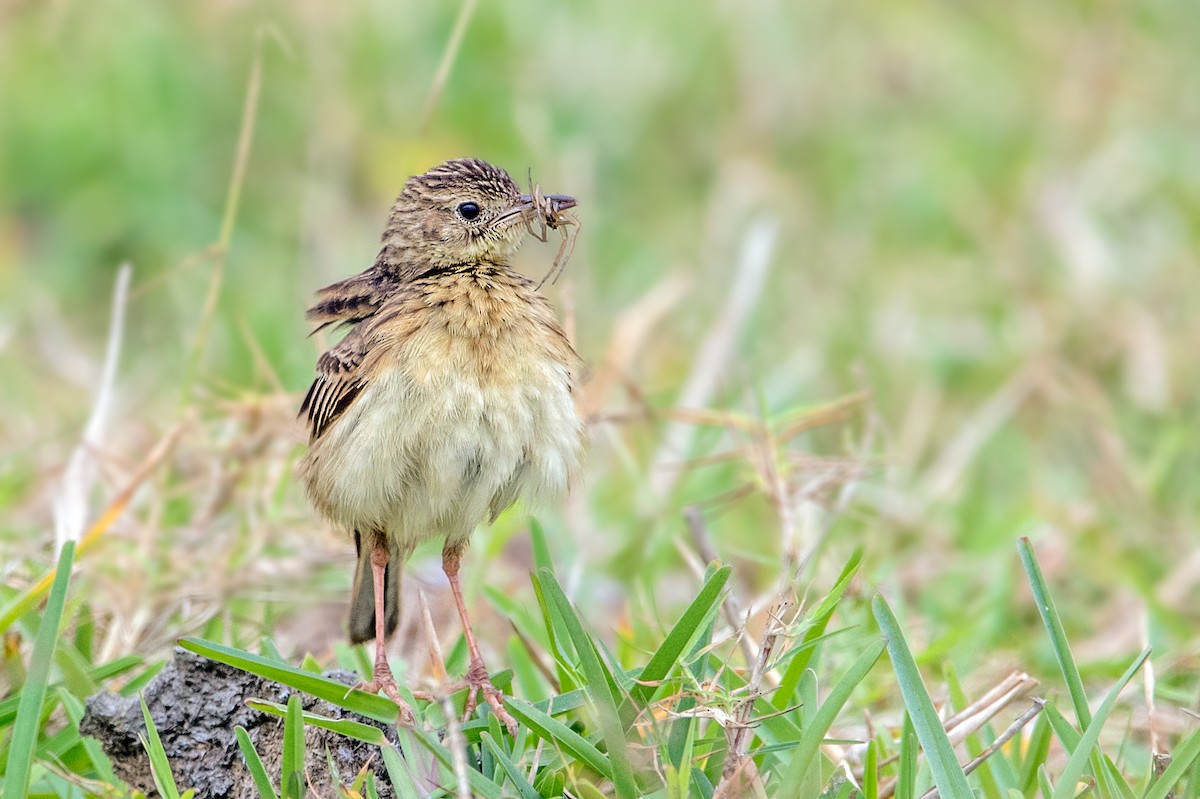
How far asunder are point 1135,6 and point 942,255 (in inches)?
114

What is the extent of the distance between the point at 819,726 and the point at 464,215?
1760mm

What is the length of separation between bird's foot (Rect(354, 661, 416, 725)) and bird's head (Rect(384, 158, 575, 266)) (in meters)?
1.10

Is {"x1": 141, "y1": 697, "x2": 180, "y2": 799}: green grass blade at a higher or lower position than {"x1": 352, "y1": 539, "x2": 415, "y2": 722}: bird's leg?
lower

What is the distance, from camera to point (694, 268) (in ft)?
28.5

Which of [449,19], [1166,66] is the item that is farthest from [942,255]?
[449,19]

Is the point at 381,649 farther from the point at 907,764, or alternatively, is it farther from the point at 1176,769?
the point at 1176,769

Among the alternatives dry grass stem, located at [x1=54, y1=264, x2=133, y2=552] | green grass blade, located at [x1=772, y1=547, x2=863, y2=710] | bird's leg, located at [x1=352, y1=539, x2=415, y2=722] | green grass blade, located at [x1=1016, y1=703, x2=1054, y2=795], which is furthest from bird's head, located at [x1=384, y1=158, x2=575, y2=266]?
green grass blade, located at [x1=1016, y1=703, x2=1054, y2=795]

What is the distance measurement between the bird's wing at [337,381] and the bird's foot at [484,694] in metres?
0.74

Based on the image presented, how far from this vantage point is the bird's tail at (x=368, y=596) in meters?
4.07

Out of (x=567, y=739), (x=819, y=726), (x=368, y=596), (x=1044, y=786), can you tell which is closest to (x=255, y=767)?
(x=567, y=739)

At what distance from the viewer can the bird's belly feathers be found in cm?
364

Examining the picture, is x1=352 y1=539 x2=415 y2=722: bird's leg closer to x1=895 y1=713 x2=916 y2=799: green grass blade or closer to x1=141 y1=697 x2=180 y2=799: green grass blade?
x1=141 y1=697 x2=180 y2=799: green grass blade

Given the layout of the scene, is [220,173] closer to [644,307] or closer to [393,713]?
[644,307]

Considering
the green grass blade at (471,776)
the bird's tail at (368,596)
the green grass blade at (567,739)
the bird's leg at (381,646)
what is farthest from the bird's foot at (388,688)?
the bird's tail at (368,596)
